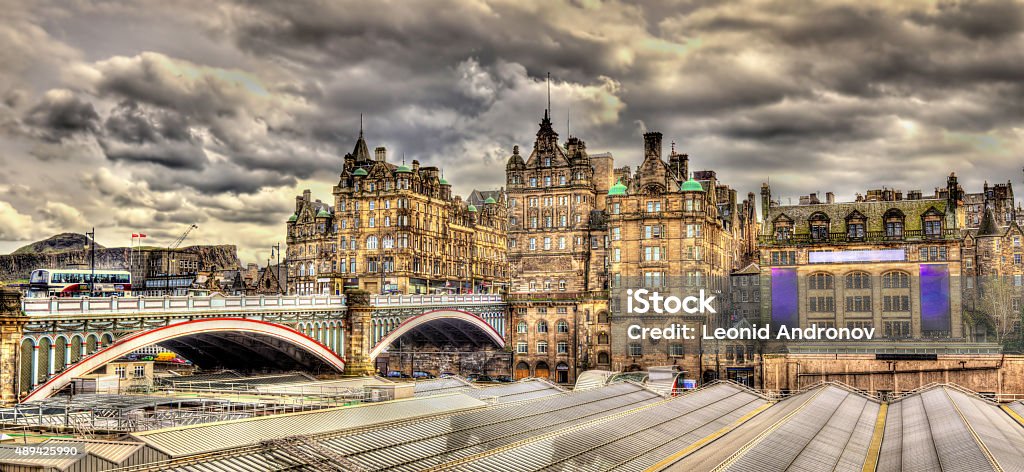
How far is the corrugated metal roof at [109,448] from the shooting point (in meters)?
40.8

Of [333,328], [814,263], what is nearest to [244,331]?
[333,328]

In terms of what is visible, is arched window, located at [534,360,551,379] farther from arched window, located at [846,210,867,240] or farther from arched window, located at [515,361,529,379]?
arched window, located at [846,210,867,240]

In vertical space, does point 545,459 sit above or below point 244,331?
below

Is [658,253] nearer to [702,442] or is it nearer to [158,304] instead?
[702,442]

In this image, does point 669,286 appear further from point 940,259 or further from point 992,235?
point 992,235

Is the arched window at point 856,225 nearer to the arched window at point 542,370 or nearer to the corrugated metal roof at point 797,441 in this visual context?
the corrugated metal roof at point 797,441

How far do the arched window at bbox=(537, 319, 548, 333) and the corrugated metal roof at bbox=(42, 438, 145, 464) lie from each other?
9925cm

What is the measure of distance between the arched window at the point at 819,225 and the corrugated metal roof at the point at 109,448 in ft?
354

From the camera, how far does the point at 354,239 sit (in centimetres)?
16462

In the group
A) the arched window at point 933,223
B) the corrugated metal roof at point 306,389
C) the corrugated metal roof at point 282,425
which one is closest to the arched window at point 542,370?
the arched window at point 933,223

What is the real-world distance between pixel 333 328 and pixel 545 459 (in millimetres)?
43291

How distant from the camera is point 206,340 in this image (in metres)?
85.2

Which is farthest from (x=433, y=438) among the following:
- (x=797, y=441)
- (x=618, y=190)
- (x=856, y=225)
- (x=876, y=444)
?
(x=856, y=225)

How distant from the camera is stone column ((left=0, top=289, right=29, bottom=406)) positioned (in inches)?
2372
